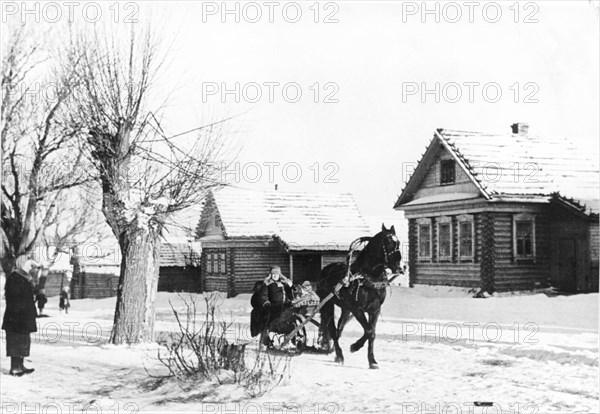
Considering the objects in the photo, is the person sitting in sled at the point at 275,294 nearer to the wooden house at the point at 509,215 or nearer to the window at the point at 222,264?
the window at the point at 222,264

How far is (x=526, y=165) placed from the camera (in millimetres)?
9102

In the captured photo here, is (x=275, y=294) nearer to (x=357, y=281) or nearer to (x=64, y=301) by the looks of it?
(x=357, y=281)

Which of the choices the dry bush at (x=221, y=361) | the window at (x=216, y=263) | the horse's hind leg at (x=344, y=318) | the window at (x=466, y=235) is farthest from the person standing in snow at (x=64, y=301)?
the window at (x=466, y=235)

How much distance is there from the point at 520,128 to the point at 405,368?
3.24 meters

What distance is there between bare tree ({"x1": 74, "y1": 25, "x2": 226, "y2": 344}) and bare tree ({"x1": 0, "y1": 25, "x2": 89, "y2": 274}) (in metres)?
0.30

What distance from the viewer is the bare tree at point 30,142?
9.02m

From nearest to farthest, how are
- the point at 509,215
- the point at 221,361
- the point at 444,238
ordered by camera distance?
the point at 221,361 < the point at 509,215 < the point at 444,238

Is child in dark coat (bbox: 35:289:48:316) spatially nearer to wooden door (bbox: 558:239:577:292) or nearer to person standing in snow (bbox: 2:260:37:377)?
person standing in snow (bbox: 2:260:37:377)

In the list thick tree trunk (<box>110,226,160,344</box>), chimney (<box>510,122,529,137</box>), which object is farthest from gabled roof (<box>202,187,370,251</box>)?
chimney (<box>510,122,529,137</box>)

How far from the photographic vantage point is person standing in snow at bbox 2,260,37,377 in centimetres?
854

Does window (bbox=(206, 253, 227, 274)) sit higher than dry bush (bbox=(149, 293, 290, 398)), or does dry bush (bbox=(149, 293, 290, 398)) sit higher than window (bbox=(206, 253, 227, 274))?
window (bbox=(206, 253, 227, 274))

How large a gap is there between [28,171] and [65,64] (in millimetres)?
1492

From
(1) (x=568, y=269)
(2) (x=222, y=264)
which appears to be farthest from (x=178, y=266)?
(1) (x=568, y=269)

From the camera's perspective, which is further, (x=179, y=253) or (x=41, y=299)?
(x=179, y=253)
